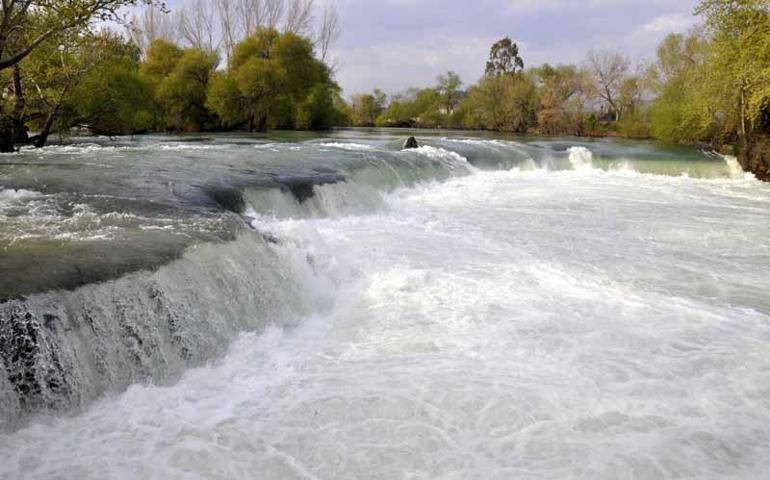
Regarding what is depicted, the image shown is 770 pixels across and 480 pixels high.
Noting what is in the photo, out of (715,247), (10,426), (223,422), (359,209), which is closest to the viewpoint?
(10,426)

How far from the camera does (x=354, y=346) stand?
4.90m

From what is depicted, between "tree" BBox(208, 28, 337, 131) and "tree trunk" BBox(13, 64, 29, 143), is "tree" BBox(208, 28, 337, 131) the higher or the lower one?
the higher one

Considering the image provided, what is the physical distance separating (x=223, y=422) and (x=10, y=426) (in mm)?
1257

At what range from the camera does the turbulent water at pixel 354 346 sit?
3.31 m

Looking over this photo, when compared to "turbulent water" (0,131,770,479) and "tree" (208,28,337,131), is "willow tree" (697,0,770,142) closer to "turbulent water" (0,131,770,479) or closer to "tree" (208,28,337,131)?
"turbulent water" (0,131,770,479)

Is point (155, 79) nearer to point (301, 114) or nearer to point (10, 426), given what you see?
point (301, 114)

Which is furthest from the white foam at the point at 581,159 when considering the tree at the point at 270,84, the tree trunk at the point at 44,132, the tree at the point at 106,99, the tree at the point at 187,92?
the tree at the point at 187,92

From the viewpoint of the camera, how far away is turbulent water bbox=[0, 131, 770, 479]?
10.9 ft

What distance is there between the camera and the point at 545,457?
129 inches

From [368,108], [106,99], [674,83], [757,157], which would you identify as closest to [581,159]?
[757,157]

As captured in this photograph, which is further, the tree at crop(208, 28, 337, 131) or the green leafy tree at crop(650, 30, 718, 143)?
the tree at crop(208, 28, 337, 131)

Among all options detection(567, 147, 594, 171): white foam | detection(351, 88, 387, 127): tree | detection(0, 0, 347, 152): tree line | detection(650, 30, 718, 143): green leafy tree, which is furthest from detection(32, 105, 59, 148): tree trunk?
detection(351, 88, 387, 127): tree

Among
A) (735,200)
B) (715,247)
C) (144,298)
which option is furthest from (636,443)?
(735,200)

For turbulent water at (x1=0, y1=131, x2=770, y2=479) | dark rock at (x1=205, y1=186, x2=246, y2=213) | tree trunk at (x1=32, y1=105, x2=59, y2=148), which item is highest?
tree trunk at (x1=32, y1=105, x2=59, y2=148)
